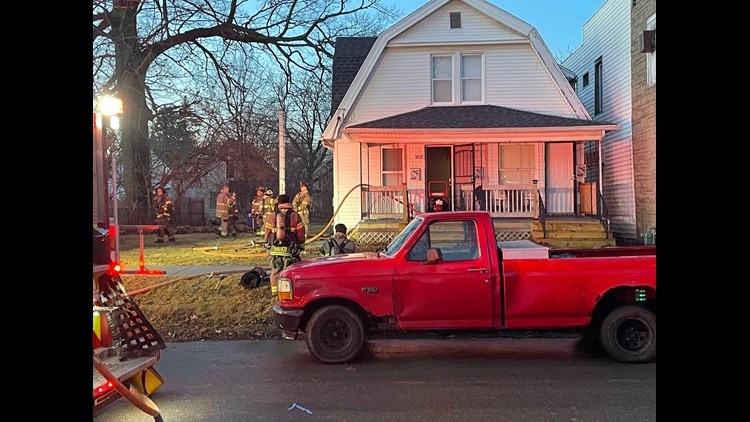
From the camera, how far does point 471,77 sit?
688 inches

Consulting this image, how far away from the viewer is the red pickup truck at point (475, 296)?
618 centimetres

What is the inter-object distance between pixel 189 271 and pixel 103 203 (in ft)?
20.6

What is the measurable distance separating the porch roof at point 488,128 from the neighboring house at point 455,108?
0.12 m

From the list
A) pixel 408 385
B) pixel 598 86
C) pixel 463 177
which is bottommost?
pixel 408 385

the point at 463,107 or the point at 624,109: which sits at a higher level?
the point at 463,107

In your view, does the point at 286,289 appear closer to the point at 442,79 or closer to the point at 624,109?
the point at 442,79

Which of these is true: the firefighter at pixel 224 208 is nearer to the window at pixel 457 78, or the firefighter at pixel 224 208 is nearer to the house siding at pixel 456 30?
the house siding at pixel 456 30

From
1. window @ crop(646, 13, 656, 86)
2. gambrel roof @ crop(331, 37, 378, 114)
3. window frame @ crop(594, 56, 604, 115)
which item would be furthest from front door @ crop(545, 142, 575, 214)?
gambrel roof @ crop(331, 37, 378, 114)

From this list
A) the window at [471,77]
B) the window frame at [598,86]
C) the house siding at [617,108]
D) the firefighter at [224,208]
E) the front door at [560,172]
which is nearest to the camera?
the house siding at [617,108]

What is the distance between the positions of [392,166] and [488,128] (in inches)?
132

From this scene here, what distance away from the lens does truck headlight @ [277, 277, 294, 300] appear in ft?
20.8

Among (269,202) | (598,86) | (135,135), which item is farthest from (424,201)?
(135,135)

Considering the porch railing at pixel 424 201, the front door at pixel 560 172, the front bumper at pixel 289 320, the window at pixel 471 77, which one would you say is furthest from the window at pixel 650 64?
the front bumper at pixel 289 320

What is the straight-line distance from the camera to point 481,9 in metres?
16.9
